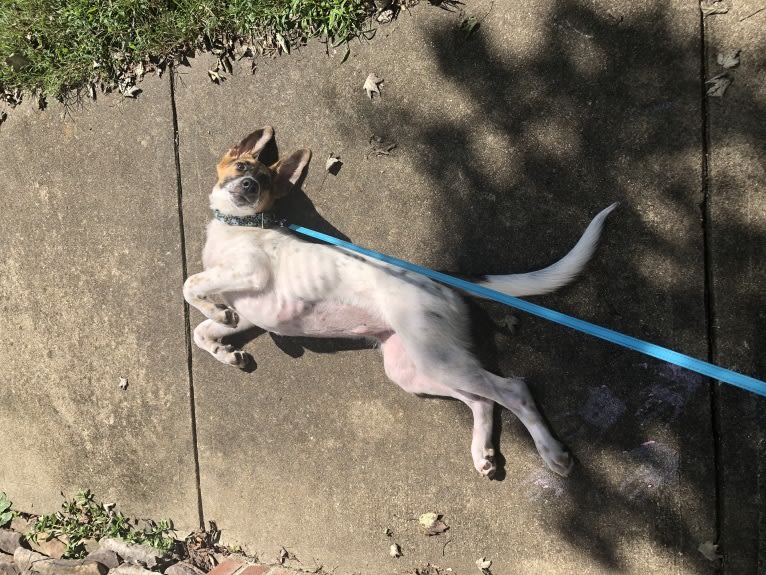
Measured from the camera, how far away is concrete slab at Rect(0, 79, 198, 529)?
4051 millimetres

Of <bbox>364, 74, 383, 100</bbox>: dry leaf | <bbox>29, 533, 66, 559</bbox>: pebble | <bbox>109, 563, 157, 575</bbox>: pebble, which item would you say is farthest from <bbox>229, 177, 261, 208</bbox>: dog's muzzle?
<bbox>29, 533, 66, 559</bbox>: pebble

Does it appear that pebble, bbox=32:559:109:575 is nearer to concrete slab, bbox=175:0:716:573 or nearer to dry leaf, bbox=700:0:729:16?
concrete slab, bbox=175:0:716:573

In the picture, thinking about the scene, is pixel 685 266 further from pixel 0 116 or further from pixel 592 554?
pixel 0 116

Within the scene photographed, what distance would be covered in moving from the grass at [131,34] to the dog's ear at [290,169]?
69cm

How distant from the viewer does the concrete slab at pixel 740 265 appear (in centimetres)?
282

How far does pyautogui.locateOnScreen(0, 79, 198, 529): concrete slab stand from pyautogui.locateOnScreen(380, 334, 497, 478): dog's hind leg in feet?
4.86

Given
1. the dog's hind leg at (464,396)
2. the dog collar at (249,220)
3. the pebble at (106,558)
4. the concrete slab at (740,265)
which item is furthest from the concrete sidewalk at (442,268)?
the pebble at (106,558)

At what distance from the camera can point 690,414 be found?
2.93 m

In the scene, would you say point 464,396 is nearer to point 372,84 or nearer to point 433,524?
point 433,524

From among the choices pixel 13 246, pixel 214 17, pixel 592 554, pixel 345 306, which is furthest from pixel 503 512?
pixel 13 246

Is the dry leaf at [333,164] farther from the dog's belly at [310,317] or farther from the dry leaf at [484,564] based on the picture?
the dry leaf at [484,564]

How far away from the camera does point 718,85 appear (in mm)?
2877

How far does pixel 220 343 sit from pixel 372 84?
1787 mm

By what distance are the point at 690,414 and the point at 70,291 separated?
391 cm
